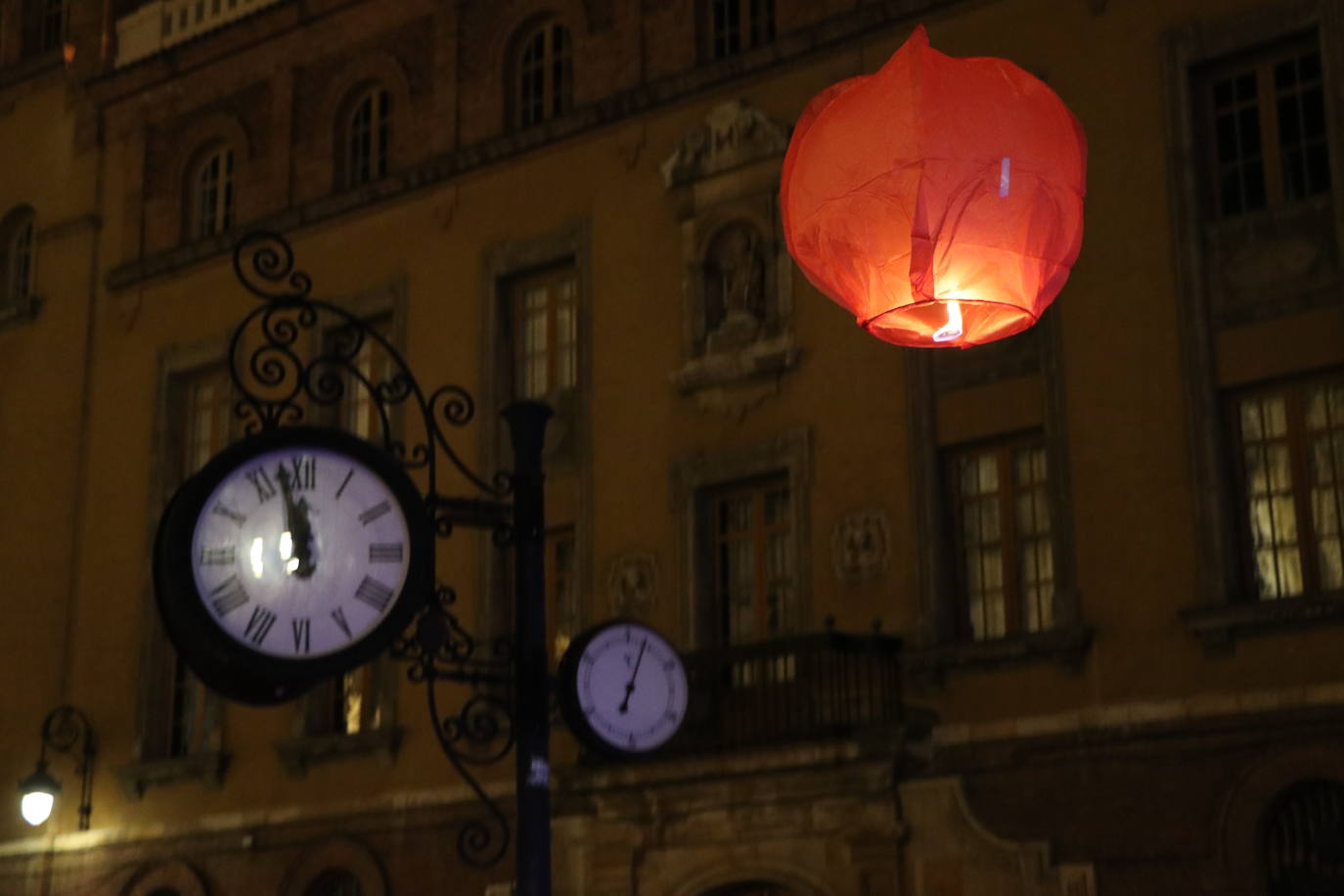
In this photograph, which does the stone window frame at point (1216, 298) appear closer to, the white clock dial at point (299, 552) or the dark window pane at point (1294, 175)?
the dark window pane at point (1294, 175)

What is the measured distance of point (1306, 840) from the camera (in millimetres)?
14453

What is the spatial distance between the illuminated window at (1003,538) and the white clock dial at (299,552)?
10.3 meters

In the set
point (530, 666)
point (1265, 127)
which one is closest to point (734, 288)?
point (1265, 127)

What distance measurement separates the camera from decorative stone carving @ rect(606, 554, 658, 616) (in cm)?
1847

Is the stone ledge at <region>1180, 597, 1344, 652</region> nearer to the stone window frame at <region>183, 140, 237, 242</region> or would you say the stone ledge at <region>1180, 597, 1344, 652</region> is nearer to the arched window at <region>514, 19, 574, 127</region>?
the arched window at <region>514, 19, 574, 127</region>

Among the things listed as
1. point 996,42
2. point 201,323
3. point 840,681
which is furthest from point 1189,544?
point 201,323

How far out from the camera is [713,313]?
18.8m

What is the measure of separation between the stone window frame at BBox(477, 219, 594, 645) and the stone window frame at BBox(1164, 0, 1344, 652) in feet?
19.6

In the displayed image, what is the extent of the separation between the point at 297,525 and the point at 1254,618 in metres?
9.77

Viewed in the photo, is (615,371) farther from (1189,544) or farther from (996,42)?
(1189,544)

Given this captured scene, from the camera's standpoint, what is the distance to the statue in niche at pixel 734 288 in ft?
60.4

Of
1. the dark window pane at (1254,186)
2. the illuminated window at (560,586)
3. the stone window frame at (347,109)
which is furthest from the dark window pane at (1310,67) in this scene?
the stone window frame at (347,109)

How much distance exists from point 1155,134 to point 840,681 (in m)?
5.00

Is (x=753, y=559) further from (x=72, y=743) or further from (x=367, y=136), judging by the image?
(x=72, y=743)
